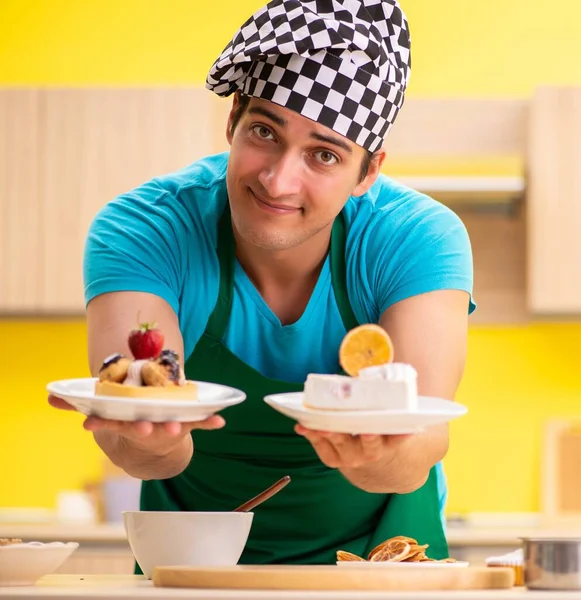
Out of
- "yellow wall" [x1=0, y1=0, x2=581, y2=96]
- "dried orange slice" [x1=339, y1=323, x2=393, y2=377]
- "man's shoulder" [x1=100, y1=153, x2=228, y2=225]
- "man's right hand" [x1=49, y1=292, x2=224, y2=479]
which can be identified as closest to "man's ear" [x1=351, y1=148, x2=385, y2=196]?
"man's shoulder" [x1=100, y1=153, x2=228, y2=225]

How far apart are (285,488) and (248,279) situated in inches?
15.3

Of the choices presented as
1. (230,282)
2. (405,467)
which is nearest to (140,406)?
(405,467)

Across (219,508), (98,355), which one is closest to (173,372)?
(98,355)

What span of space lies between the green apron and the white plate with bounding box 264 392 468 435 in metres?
0.56

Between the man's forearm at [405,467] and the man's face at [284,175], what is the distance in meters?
0.39

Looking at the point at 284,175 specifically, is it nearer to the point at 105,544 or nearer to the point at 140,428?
the point at 140,428

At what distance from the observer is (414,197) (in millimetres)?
2066

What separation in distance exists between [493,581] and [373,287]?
2.29 ft

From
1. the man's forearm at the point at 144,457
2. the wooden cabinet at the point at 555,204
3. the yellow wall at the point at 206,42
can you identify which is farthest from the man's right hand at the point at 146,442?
the yellow wall at the point at 206,42

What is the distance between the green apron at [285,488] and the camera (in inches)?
78.9

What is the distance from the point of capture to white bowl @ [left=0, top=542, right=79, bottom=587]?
Answer: 4.61ft

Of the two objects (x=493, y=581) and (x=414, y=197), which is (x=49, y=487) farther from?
(x=493, y=581)

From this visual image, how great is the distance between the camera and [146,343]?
61.0 inches

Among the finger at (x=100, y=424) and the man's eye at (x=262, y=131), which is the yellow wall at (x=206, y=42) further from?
the finger at (x=100, y=424)
